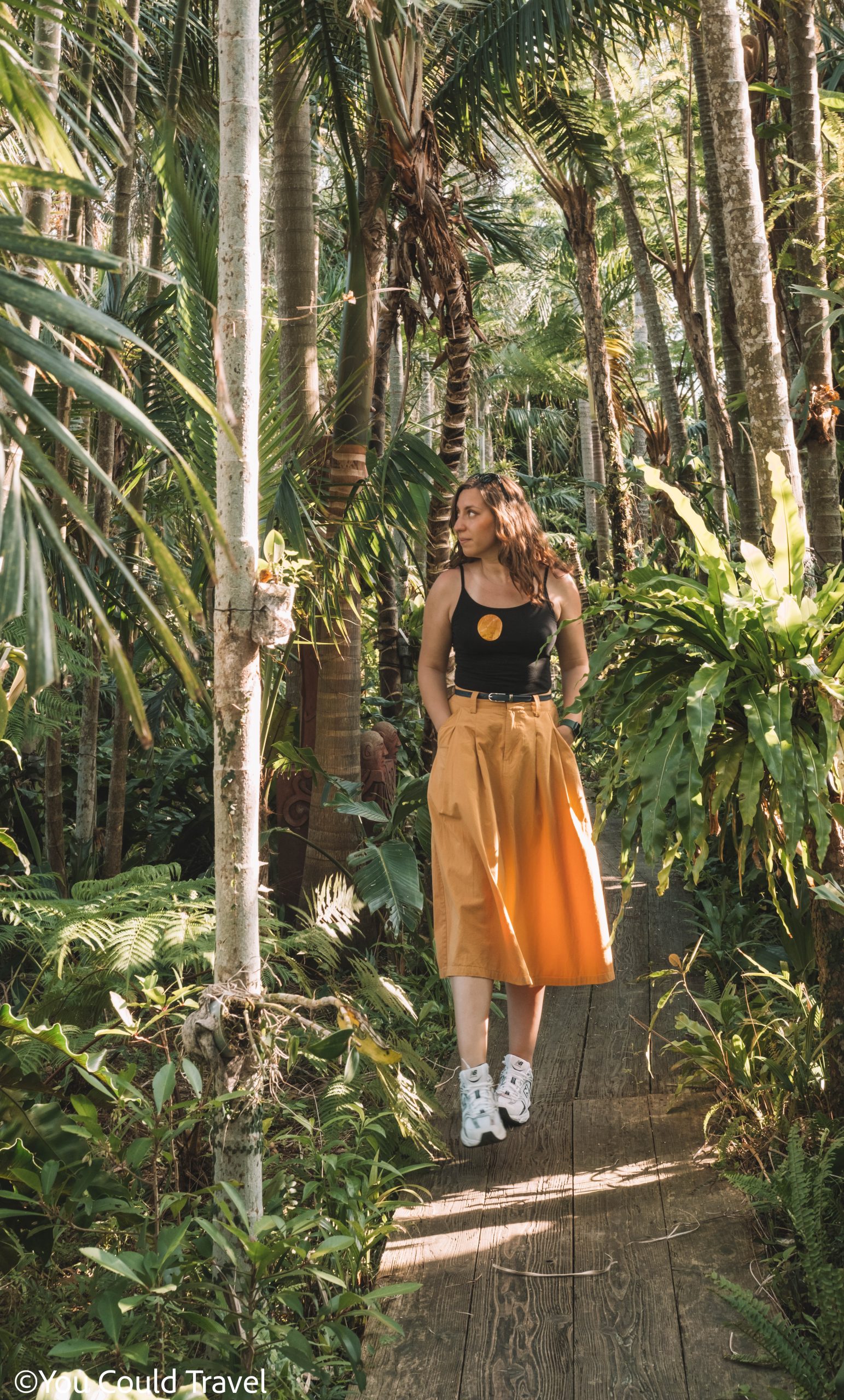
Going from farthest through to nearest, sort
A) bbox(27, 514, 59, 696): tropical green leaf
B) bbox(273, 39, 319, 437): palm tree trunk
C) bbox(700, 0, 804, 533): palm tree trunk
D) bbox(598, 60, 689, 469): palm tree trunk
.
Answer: bbox(598, 60, 689, 469): palm tree trunk < bbox(273, 39, 319, 437): palm tree trunk < bbox(700, 0, 804, 533): palm tree trunk < bbox(27, 514, 59, 696): tropical green leaf

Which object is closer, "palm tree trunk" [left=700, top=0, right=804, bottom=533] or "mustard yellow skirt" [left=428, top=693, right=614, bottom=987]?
"mustard yellow skirt" [left=428, top=693, right=614, bottom=987]

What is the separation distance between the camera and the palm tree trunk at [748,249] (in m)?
3.16

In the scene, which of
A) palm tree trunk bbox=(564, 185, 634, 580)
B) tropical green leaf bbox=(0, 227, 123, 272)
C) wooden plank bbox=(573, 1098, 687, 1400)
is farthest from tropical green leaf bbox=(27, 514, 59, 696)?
palm tree trunk bbox=(564, 185, 634, 580)

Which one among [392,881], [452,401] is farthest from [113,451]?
[392,881]

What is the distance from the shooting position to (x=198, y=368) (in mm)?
3998

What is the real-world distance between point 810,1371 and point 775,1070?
3.19 feet

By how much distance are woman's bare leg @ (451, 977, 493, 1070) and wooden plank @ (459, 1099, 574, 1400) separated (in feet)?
0.90

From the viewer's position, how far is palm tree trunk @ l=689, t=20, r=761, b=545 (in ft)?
17.6

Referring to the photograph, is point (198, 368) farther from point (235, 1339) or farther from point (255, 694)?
point (235, 1339)

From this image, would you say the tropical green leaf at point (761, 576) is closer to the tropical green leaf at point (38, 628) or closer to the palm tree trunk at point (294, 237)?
the tropical green leaf at point (38, 628)

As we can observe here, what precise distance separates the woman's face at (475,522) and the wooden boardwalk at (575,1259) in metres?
1.62

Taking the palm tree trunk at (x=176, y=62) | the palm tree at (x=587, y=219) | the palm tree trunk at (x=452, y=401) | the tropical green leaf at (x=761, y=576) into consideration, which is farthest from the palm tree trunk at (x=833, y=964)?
the palm tree at (x=587, y=219)

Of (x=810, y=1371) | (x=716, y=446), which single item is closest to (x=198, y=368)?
(x=810, y=1371)

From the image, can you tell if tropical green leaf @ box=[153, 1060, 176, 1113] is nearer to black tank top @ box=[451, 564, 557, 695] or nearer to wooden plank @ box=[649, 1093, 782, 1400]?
wooden plank @ box=[649, 1093, 782, 1400]
